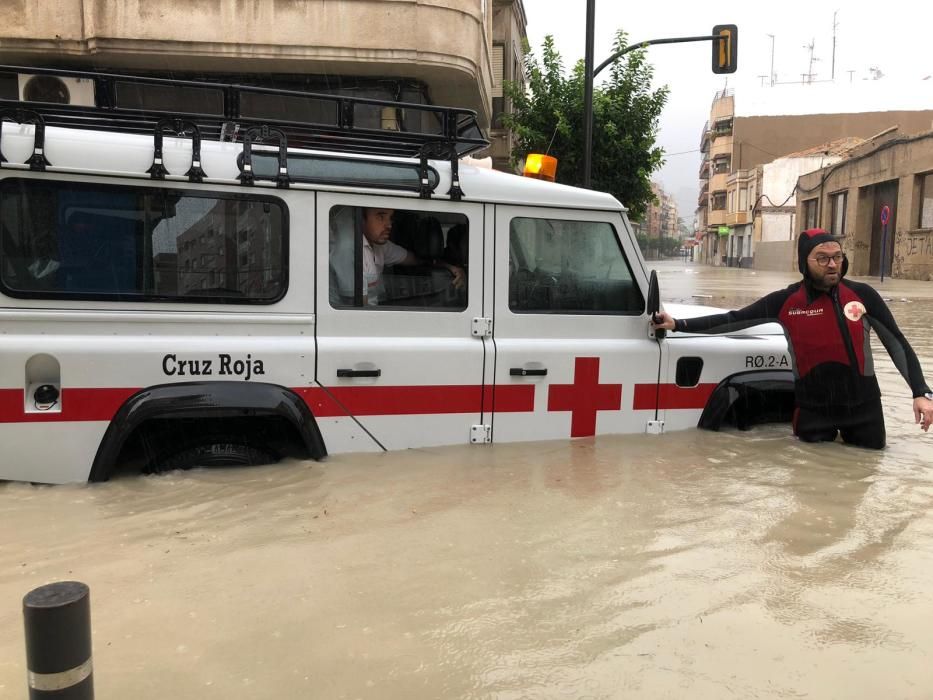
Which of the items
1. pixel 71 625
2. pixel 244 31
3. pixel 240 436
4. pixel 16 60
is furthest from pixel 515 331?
pixel 16 60

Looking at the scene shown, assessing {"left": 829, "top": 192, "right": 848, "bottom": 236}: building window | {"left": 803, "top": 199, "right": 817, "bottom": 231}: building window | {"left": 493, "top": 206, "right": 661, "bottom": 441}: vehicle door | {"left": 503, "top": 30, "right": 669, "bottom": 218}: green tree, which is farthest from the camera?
{"left": 803, "top": 199, "right": 817, "bottom": 231}: building window

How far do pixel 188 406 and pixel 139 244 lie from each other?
2.54 feet

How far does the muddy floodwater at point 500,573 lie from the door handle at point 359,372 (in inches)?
16.8

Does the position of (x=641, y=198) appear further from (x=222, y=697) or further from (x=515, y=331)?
(x=222, y=697)

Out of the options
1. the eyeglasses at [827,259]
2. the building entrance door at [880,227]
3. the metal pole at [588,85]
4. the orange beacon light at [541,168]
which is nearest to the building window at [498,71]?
the metal pole at [588,85]

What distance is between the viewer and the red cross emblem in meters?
4.20

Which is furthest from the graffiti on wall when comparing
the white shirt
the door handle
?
the door handle

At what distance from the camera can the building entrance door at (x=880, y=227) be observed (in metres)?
31.1

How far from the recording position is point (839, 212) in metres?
36.6

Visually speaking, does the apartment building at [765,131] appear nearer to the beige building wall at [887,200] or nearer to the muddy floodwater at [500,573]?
the beige building wall at [887,200]

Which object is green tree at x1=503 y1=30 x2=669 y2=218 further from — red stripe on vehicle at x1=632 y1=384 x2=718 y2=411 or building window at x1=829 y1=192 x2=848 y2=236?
building window at x1=829 y1=192 x2=848 y2=236

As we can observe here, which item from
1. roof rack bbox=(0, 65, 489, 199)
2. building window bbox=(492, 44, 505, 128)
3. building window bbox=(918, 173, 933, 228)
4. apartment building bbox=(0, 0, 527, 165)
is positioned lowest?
roof rack bbox=(0, 65, 489, 199)

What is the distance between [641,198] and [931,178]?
2023cm

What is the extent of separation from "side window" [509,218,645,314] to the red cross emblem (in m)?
0.32
